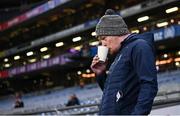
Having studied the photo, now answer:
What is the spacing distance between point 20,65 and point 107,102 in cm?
5041

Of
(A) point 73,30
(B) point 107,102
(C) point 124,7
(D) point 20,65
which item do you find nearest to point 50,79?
(D) point 20,65

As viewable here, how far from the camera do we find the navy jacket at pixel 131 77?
2709mm

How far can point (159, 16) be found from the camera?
32.7m

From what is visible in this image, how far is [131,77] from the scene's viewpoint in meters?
2.85

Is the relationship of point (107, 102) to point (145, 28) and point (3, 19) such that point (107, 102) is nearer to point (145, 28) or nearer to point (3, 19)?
point (145, 28)

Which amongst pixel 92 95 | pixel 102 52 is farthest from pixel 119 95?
pixel 92 95

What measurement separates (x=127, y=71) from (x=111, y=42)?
225 mm

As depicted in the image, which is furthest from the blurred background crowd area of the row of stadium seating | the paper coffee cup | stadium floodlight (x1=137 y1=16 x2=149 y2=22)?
the paper coffee cup

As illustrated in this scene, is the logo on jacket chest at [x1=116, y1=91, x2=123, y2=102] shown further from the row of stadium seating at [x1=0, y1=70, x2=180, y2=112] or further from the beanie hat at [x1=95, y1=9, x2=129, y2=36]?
the row of stadium seating at [x1=0, y1=70, x2=180, y2=112]

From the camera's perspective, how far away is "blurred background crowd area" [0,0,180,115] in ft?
102

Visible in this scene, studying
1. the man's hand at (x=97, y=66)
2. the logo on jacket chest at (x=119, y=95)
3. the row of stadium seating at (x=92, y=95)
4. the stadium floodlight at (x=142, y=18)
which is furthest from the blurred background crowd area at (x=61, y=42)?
the logo on jacket chest at (x=119, y=95)

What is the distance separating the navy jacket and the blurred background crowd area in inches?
785

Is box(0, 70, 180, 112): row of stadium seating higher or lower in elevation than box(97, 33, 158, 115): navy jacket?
lower

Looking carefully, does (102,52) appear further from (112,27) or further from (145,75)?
(145,75)
